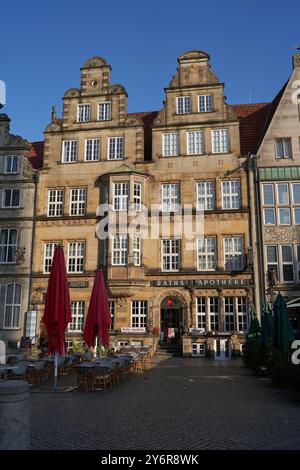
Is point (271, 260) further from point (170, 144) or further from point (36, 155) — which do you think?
point (36, 155)

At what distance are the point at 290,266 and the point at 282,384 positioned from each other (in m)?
13.9

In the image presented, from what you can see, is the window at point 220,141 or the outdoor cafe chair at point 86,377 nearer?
the outdoor cafe chair at point 86,377

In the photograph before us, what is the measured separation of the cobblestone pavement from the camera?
23.3 feet

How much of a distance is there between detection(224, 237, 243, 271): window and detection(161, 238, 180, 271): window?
300cm

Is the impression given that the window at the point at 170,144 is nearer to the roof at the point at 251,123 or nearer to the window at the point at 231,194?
the window at the point at 231,194

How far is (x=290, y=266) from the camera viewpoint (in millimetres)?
25625

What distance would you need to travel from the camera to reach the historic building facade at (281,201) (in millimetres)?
25516

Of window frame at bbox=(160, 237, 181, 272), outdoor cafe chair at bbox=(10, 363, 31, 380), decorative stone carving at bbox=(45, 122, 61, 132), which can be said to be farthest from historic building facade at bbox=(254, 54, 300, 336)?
outdoor cafe chair at bbox=(10, 363, 31, 380)

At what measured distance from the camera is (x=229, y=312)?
25922 mm

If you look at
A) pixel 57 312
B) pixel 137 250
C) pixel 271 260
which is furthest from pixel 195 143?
pixel 57 312

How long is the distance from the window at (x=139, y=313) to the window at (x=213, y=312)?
→ 154 inches

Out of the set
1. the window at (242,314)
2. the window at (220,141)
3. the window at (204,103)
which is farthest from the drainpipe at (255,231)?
the window at (204,103)
